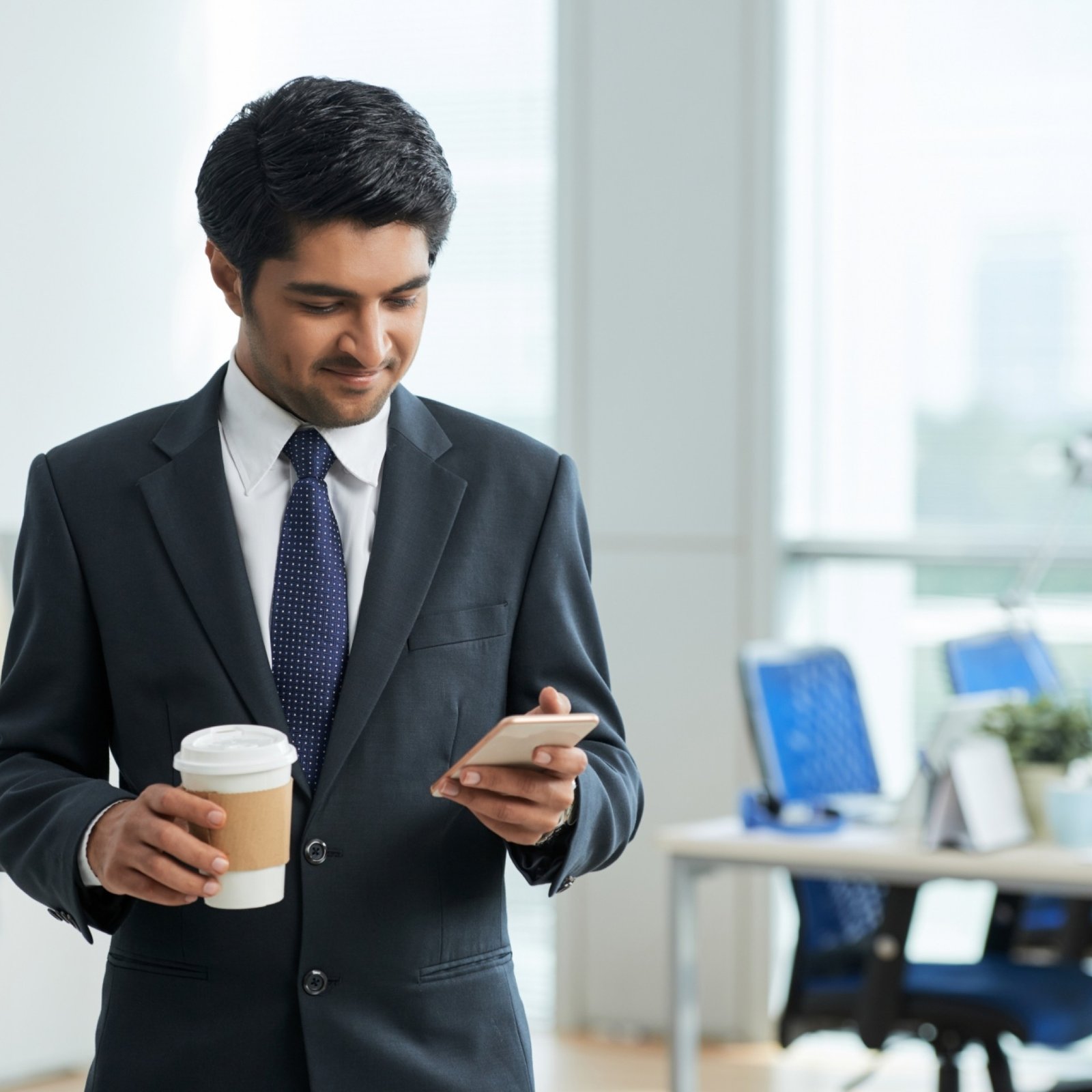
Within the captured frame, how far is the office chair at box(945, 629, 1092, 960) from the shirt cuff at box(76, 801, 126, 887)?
2.64 m

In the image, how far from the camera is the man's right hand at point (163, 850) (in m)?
1.26

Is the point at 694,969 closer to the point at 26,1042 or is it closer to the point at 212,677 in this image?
the point at 26,1042

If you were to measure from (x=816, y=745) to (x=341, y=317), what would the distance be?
2376mm

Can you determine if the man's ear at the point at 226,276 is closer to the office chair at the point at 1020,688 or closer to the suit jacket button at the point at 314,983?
the suit jacket button at the point at 314,983

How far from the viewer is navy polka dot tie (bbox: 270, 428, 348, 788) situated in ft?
4.79

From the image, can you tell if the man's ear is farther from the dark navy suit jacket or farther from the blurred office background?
the blurred office background

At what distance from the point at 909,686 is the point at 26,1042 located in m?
2.61

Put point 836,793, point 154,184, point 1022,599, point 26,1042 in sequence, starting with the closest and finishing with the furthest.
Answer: point 836,793 < point 1022,599 < point 26,1042 < point 154,184

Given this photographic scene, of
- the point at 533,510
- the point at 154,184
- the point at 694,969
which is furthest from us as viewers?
the point at 154,184

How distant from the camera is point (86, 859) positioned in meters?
1.38

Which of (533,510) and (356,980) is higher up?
(533,510)

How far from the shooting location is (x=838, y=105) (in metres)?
4.89

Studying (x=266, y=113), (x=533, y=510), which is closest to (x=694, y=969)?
(x=533, y=510)

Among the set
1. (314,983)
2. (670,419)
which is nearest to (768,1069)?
(670,419)
